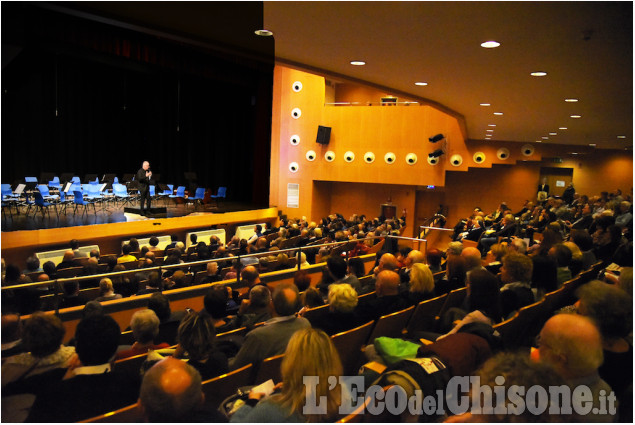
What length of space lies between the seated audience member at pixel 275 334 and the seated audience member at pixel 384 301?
21.1 inches

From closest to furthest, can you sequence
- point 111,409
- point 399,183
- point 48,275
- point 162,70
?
point 111,409 → point 48,275 → point 162,70 → point 399,183

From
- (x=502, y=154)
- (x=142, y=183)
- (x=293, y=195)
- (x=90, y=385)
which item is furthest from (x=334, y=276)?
(x=293, y=195)

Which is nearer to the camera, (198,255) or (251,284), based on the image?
(251,284)

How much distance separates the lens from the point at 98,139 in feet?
53.3

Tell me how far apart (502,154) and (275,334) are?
1404 centimetres

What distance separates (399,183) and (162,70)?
346 inches

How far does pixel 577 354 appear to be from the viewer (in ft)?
5.85

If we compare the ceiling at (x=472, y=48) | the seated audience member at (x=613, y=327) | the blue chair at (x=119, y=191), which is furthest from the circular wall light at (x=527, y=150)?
the seated audience member at (x=613, y=327)

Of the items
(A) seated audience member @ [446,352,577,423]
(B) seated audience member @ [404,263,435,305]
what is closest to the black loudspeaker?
(B) seated audience member @ [404,263,435,305]

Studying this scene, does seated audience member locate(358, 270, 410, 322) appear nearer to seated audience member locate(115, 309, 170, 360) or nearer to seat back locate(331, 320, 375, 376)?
seat back locate(331, 320, 375, 376)

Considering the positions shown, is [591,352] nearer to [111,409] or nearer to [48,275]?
[111,409]

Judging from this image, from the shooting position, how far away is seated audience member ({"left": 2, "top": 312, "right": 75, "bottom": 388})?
2408mm

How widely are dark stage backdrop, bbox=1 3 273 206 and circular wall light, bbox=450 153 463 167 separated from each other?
22.3ft

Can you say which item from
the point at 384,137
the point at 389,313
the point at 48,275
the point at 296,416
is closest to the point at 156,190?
the point at 384,137
